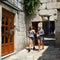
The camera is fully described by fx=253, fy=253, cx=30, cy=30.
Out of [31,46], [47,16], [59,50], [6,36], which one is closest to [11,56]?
[6,36]

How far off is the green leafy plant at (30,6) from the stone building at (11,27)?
1.79 feet

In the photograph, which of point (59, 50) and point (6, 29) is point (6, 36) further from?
point (59, 50)

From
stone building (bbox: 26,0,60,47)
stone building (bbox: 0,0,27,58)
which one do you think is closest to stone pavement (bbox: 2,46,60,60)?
stone building (bbox: 0,0,27,58)

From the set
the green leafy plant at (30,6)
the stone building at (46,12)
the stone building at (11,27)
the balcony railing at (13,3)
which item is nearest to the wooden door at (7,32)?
the stone building at (11,27)

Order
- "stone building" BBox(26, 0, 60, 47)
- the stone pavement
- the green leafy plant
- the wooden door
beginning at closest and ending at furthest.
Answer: the wooden door, the stone pavement, the green leafy plant, "stone building" BBox(26, 0, 60, 47)

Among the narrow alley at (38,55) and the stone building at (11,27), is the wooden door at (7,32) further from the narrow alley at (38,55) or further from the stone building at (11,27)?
the narrow alley at (38,55)

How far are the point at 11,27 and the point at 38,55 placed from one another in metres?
2.20

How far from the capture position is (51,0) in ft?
54.7

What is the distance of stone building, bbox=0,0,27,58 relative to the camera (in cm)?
1286

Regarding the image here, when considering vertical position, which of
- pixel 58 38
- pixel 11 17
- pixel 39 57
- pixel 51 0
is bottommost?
pixel 39 57

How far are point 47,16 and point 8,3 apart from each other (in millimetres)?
4216

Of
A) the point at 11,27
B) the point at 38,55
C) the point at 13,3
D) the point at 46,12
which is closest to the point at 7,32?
the point at 11,27

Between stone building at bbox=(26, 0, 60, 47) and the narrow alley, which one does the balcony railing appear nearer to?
stone building at bbox=(26, 0, 60, 47)

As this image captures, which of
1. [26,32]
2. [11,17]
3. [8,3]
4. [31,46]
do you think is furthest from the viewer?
[26,32]
